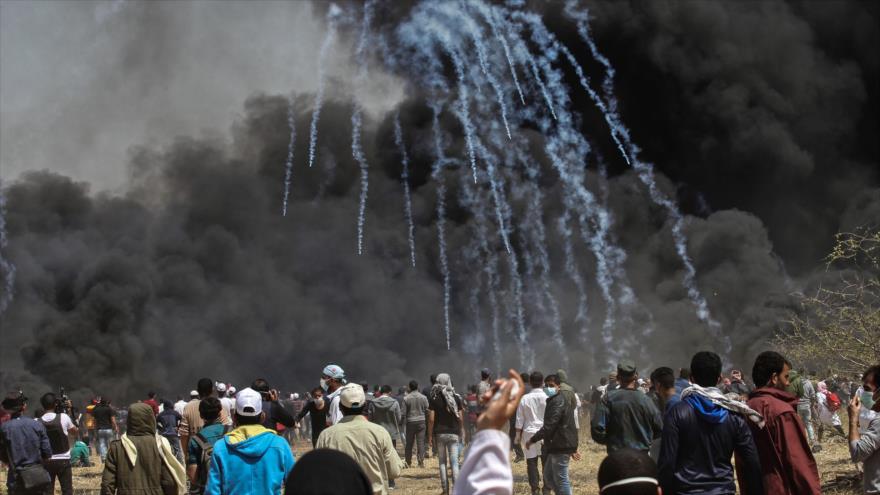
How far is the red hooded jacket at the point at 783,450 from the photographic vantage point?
5488 millimetres

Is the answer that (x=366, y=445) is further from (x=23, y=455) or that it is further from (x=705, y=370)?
(x=23, y=455)

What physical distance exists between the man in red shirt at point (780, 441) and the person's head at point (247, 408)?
323 cm

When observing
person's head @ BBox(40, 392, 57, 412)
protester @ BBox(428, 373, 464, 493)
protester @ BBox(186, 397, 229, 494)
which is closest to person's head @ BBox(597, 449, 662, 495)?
protester @ BBox(186, 397, 229, 494)

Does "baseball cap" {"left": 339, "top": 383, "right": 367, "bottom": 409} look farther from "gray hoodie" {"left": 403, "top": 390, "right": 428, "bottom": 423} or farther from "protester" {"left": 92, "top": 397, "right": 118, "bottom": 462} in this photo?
"protester" {"left": 92, "top": 397, "right": 118, "bottom": 462}

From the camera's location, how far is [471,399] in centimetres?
2198

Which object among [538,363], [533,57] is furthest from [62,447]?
[538,363]

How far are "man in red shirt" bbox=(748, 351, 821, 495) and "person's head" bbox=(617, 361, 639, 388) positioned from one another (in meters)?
2.76

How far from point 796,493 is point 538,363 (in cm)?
4138

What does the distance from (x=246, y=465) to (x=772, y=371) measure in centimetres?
350

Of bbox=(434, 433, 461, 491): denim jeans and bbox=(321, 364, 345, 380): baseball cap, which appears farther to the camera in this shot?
bbox=(434, 433, 461, 491): denim jeans

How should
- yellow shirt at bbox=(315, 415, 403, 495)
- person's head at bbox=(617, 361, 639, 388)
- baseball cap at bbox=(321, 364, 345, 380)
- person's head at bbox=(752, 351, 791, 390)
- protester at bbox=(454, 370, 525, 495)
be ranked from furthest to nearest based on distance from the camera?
baseball cap at bbox=(321, 364, 345, 380), person's head at bbox=(617, 361, 639, 388), yellow shirt at bbox=(315, 415, 403, 495), person's head at bbox=(752, 351, 791, 390), protester at bbox=(454, 370, 525, 495)

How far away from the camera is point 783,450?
5.55 metres

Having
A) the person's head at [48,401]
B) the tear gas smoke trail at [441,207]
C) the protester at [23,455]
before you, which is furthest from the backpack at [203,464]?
the tear gas smoke trail at [441,207]

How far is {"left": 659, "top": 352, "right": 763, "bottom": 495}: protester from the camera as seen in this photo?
5.46 metres
